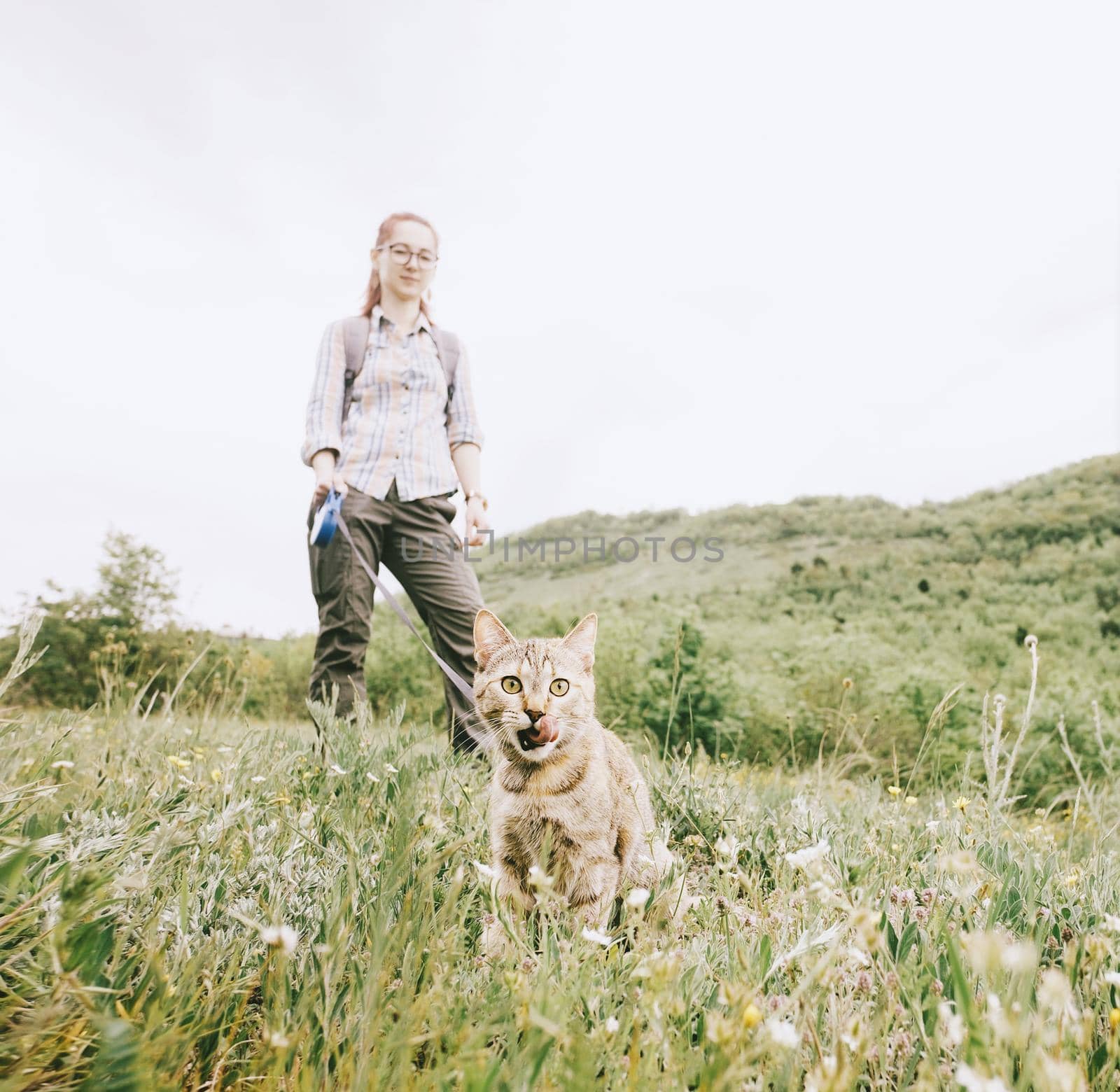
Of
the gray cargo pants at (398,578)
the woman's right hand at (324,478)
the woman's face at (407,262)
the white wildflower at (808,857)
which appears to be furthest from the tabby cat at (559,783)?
the woman's face at (407,262)

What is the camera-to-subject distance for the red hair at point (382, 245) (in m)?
4.92

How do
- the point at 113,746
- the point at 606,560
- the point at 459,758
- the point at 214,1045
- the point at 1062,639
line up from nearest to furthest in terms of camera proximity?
the point at 214,1045 → the point at 113,746 → the point at 459,758 → the point at 1062,639 → the point at 606,560

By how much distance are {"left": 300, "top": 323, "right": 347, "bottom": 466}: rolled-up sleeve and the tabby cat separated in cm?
224

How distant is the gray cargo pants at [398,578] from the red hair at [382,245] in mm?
1380

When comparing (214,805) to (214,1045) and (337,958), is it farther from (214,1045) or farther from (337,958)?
(337,958)

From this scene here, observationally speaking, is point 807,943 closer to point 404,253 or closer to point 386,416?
point 386,416

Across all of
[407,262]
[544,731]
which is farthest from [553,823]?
[407,262]

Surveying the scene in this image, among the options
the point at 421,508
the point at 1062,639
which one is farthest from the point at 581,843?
the point at 1062,639

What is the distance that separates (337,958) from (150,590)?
1125 centimetres

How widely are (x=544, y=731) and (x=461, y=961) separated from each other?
2.83 ft

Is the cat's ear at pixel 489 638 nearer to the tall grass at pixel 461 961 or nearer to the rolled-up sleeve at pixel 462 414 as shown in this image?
the tall grass at pixel 461 961

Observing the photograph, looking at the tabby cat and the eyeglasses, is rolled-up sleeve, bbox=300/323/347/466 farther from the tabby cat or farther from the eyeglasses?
the tabby cat

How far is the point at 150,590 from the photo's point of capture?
11.1m

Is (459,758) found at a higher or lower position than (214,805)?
lower
